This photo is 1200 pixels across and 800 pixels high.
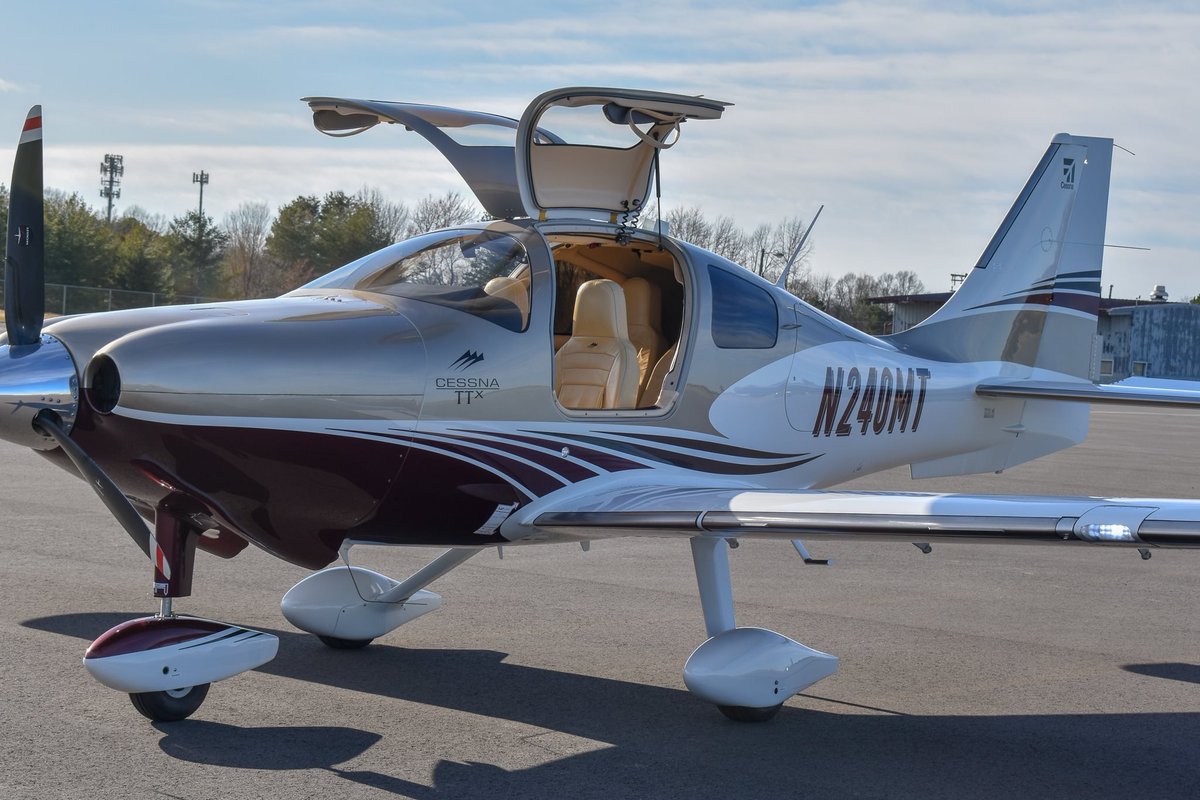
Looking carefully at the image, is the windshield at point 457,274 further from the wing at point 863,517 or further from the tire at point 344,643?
the tire at point 344,643

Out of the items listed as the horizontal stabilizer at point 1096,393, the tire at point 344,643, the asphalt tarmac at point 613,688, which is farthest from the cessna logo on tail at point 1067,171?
the tire at point 344,643

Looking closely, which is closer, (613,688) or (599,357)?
(613,688)

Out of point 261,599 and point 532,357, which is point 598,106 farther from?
point 261,599

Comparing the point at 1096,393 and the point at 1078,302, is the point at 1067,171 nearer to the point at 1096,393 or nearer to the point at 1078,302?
the point at 1078,302

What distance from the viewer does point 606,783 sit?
479 centimetres

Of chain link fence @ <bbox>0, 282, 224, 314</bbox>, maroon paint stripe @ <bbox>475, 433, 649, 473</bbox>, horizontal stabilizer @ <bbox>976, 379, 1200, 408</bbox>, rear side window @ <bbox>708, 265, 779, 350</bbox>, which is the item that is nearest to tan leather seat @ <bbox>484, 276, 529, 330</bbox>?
maroon paint stripe @ <bbox>475, 433, 649, 473</bbox>

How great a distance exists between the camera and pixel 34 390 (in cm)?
482

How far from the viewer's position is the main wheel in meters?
5.20

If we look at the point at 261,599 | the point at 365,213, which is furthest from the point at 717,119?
the point at 365,213

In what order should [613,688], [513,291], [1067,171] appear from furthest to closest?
[1067,171] < [613,688] < [513,291]

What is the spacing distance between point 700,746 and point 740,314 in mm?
2491

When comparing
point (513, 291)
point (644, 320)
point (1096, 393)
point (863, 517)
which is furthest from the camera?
point (1096, 393)

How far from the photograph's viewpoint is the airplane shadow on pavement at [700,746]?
484 centimetres

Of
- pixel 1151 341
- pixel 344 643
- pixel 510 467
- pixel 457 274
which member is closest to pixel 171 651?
pixel 510 467
